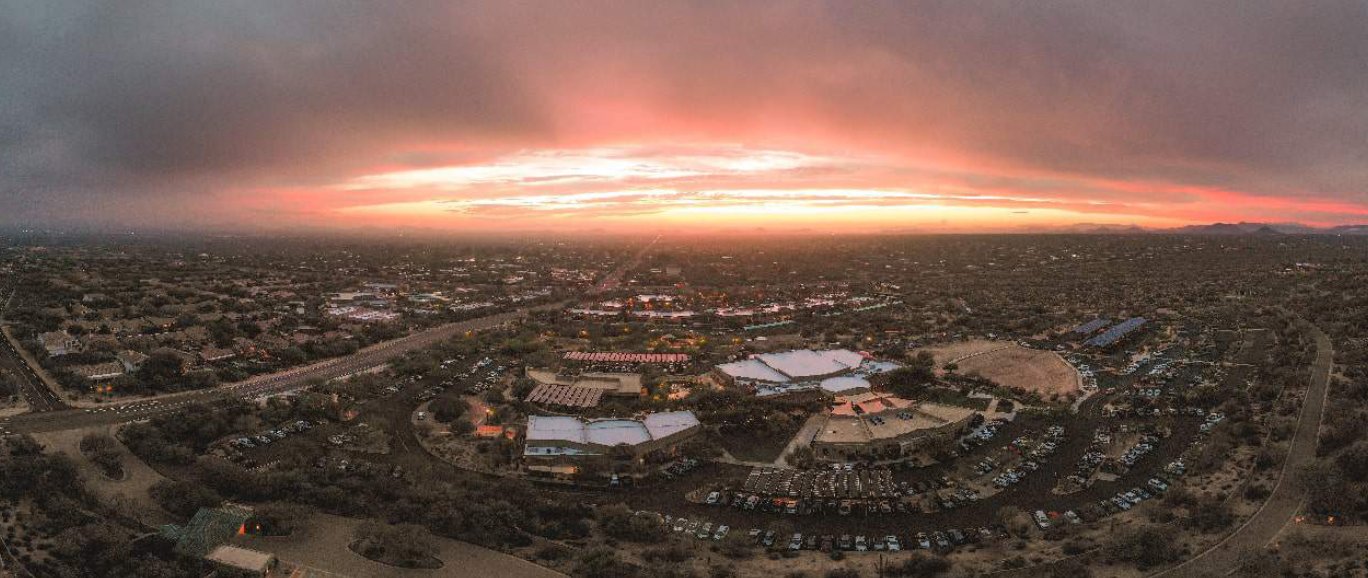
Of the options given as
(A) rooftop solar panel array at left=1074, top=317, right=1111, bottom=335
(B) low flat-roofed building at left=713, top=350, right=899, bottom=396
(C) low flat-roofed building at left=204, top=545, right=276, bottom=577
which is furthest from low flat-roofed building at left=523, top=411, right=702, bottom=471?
(A) rooftop solar panel array at left=1074, top=317, right=1111, bottom=335

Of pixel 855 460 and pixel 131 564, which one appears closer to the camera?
pixel 131 564

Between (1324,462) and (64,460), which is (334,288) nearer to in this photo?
(64,460)

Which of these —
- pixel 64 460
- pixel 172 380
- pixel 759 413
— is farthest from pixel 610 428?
pixel 172 380

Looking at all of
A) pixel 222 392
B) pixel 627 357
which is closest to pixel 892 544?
pixel 627 357

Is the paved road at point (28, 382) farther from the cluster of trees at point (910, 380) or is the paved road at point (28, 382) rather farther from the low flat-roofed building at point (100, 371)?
the cluster of trees at point (910, 380)

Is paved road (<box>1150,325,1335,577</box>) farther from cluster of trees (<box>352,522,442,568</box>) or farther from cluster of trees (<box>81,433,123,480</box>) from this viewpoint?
cluster of trees (<box>81,433,123,480</box>)

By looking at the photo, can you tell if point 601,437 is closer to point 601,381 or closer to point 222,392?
point 601,381
